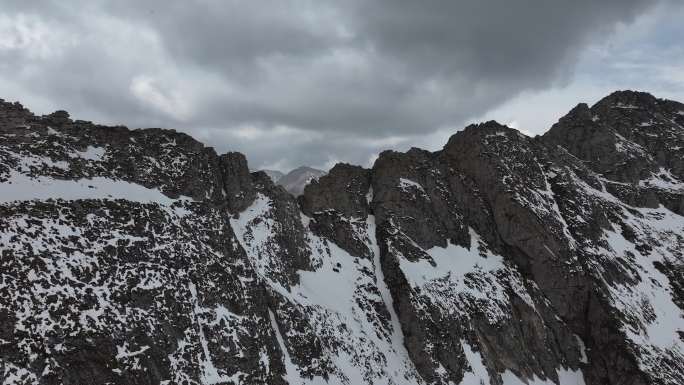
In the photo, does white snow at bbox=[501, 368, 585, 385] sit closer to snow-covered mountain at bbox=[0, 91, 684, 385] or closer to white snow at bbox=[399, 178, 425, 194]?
snow-covered mountain at bbox=[0, 91, 684, 385]

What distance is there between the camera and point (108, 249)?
32.4 metres

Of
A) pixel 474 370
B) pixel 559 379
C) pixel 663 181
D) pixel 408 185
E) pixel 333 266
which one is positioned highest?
pixel 408 185

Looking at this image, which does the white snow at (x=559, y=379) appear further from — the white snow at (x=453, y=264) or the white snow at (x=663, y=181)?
the white snow at (x=663, y=181)

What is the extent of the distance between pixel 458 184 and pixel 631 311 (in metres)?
27.9

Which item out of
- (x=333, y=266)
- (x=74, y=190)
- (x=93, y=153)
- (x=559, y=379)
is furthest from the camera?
(x=333, y=266)

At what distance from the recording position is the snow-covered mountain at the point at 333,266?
29047mm

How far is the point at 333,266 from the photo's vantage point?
2099 inches

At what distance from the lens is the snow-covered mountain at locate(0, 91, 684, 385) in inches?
1144

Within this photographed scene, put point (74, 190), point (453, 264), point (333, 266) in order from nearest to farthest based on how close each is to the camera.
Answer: point (74, 190) < point (333, 266) < point (453, 264)

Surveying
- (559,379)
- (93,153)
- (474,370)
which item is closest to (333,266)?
(474,370)

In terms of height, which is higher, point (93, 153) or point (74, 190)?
point (93, 153)

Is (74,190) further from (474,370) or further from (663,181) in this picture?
(663,181)

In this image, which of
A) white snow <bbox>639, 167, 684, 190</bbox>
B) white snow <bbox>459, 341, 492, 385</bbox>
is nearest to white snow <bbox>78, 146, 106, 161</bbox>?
white snow <bbox>459, 341, 492, 385</bbox>

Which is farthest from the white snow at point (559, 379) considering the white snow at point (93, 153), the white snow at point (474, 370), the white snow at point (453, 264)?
the white snow at point (93, 153)
